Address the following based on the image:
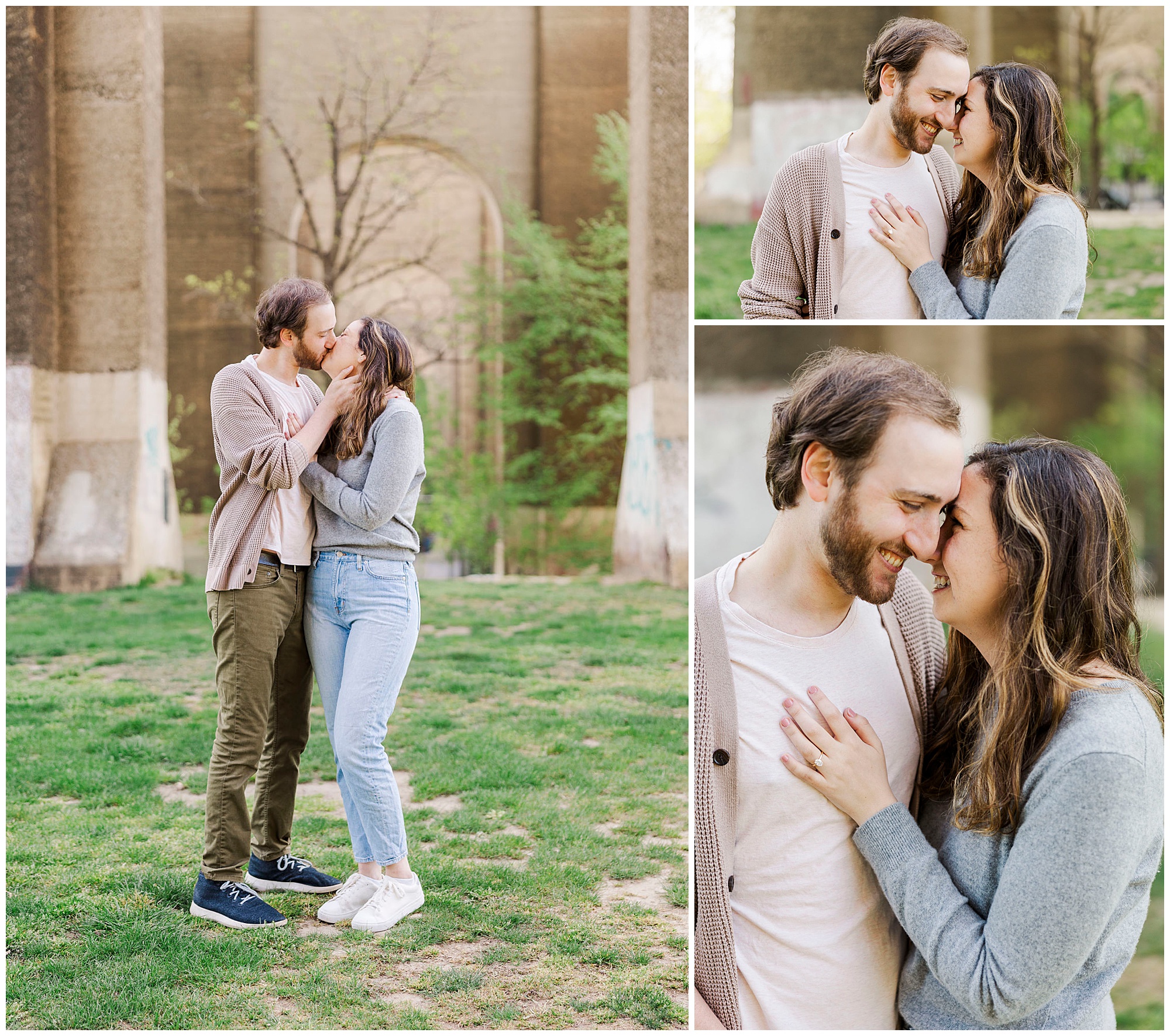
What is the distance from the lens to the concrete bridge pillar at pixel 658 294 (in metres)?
8.79

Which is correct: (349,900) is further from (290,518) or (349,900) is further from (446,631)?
(446,631)

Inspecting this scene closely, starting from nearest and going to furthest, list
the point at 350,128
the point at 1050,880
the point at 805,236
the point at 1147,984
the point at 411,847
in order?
1. the point at 1050,880
2. the point at 805,236
3. the point at 1147,984
4. the point at 411,847
5. the point at 350,128

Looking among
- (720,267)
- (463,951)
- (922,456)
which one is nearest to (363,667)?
(463,951)

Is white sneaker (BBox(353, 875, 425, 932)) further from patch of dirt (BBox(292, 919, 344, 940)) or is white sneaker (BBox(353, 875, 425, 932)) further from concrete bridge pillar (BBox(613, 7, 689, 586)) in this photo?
concrete bridge pillar (BBox(613, 7, 689, 586))

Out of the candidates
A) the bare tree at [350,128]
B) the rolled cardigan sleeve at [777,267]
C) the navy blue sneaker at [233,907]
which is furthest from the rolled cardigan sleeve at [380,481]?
the bare tree at [350,128]

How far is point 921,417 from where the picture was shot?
1.63 meters

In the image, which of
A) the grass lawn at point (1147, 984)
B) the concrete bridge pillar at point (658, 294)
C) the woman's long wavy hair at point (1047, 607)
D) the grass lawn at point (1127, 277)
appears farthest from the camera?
the concrete bridge pillar at point (658, 294)

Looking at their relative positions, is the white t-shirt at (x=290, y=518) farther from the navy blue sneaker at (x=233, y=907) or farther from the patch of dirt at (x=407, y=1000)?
the patch of dirt at (x=407, y=1000)

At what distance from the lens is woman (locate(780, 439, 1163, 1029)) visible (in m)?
1.43

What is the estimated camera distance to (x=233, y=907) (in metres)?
2.80

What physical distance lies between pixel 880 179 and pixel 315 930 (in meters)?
2.38

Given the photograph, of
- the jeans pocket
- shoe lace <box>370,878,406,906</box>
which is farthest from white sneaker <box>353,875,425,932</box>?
the jeans pocket

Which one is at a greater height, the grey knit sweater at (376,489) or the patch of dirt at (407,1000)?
the grey knit sweater at (376,489)

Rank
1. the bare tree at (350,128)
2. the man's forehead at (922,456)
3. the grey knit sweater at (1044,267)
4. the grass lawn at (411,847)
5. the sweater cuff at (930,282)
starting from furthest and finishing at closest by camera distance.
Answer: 1. the bare tree at (350,128)
2. the grass lawn at (411,847)
3. the sweater cuff at (930,282)
4. the grey knit sweater at (1044,267)
5. the man's forehead at (922,456)
